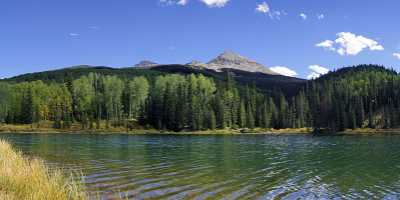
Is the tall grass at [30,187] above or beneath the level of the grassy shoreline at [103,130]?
beneath

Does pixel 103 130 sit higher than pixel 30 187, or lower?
higher

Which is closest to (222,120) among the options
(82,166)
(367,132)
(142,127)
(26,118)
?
(142,127)

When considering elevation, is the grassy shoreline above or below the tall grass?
above

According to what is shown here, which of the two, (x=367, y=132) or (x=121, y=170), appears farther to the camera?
(x=367, y=132)

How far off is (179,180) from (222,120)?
16249cm

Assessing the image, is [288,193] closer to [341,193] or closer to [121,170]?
[341,193]

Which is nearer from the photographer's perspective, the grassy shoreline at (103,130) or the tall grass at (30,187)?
the tall grass at (30,187)

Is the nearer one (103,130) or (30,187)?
(30,187)

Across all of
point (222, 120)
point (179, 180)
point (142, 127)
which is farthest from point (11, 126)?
point (179, 180)

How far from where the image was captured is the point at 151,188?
32594 millimetres

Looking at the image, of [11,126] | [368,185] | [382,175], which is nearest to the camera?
[368,185]

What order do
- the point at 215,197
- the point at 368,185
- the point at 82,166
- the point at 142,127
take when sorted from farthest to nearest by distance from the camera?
1. the point at 142,127
2. the point at 82,166
3. the point at 368,185
4. the point at 215,197

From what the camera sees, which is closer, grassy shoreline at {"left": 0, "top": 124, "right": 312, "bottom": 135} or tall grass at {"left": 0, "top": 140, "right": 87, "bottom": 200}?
tall grass at {"left": 0, "top": 140, "right": 87, "bottom": 200}

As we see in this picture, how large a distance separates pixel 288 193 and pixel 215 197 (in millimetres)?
5705
